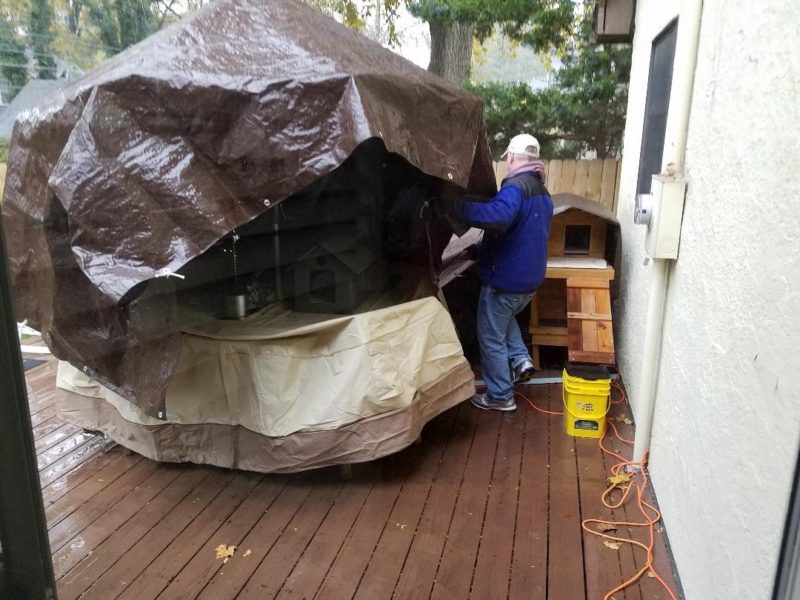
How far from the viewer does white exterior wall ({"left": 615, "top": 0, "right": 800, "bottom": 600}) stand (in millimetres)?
1372

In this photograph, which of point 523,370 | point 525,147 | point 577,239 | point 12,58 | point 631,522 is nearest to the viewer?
point 12,58

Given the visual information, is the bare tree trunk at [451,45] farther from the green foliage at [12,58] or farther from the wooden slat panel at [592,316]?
the green foliage at [12,58]

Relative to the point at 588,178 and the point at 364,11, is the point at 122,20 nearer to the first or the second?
the point at 364,11

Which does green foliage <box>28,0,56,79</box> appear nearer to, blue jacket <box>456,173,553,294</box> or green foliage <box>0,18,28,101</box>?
green foliage <box>0,18,28,101</box>

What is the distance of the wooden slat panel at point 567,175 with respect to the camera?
6.14m

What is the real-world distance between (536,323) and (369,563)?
2.47 meters

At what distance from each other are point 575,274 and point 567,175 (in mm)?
2399

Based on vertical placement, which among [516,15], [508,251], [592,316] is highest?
[516,15]

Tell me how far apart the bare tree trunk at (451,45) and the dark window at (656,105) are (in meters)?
3.20

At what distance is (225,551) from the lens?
97.4 inches

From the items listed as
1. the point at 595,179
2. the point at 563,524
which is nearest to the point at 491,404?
the point at 563,524

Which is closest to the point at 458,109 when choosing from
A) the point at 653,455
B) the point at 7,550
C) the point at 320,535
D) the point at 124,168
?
the point at 124,168

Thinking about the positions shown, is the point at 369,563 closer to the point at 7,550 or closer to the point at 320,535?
the point at 320,535

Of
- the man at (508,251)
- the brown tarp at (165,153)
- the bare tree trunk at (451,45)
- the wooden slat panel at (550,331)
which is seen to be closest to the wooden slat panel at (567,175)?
the bare tree trunk at (451,45)
